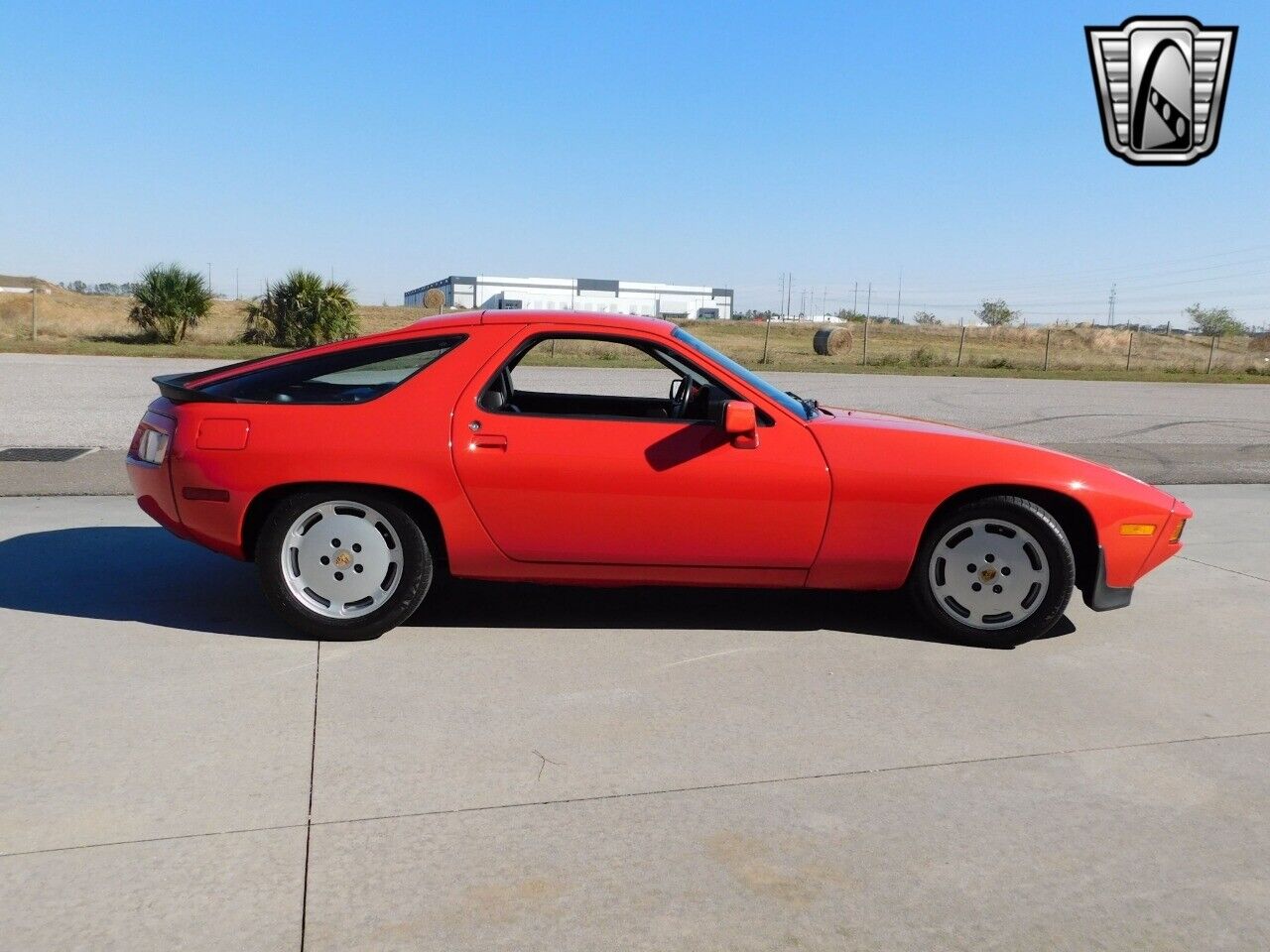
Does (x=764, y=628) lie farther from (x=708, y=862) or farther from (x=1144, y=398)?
(x=1144, y=398)

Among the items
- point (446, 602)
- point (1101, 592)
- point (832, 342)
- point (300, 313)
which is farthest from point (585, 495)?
point (832, 342)

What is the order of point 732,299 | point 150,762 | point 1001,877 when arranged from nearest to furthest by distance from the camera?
point 1001,877 < point 150,762 < point 732,299

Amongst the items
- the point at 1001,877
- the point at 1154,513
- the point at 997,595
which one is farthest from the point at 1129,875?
the point at 1154,513

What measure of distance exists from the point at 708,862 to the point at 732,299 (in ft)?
405

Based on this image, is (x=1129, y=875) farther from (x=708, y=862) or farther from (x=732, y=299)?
(x=732, y=299)

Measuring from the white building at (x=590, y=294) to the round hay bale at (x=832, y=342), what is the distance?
52224 millimetres

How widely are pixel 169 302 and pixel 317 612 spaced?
100ft

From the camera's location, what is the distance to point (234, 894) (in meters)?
2.69

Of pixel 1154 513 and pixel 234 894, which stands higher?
pixel 1154 513

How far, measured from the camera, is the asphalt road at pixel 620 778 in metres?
2.66

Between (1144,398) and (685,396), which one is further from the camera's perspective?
(1144,398)

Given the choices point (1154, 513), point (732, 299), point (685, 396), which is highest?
point (732, 299)

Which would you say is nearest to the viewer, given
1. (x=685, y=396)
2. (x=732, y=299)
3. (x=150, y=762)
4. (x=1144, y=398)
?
(x=150, y=762)

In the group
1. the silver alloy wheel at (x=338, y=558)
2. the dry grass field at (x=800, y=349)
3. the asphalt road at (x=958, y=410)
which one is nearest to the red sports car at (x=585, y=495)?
the silver alloy wheel at (x=338, y=558)
